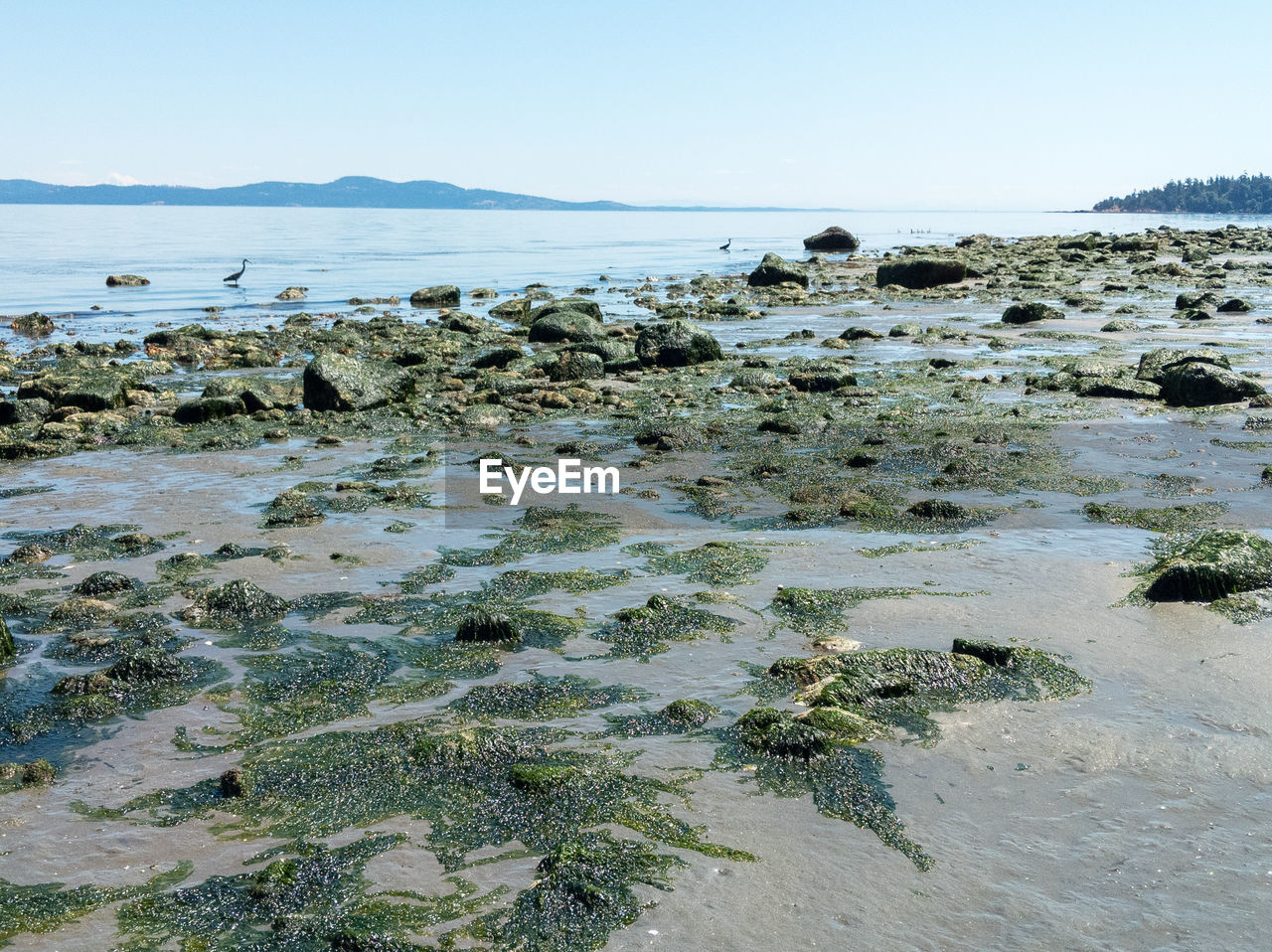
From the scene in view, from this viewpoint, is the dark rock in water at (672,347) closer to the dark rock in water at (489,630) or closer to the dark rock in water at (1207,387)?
the dark rock in water at (1207,387)

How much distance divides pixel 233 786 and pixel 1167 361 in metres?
17.1

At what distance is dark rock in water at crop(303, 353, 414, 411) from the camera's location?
16.5 meters

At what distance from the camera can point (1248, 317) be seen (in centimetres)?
2630

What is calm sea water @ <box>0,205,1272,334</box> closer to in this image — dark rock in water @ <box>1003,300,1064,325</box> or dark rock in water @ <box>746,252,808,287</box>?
dark rock in water @ <box>746,252,808,287</box>

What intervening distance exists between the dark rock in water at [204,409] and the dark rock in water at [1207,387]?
1470 cm

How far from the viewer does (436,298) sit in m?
36.3

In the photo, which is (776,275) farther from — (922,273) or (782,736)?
(782,736)

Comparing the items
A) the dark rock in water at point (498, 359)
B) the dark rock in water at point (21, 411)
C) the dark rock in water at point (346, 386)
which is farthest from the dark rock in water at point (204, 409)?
the dark rock in water at point (498, 359)

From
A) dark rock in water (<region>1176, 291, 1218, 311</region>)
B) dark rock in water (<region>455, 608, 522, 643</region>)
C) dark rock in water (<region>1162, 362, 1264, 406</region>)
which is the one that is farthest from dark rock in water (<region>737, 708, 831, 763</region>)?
dark rock in water (<region>1176, 291, 1218, 311</region>)

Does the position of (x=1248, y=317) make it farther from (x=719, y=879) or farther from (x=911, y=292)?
(x=719, y=879)

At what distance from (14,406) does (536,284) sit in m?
29.4

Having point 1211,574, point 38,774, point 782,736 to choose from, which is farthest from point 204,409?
point 1211,574

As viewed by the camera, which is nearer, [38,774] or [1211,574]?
[38,774]

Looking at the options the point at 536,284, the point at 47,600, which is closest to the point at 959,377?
the point at 47,600
